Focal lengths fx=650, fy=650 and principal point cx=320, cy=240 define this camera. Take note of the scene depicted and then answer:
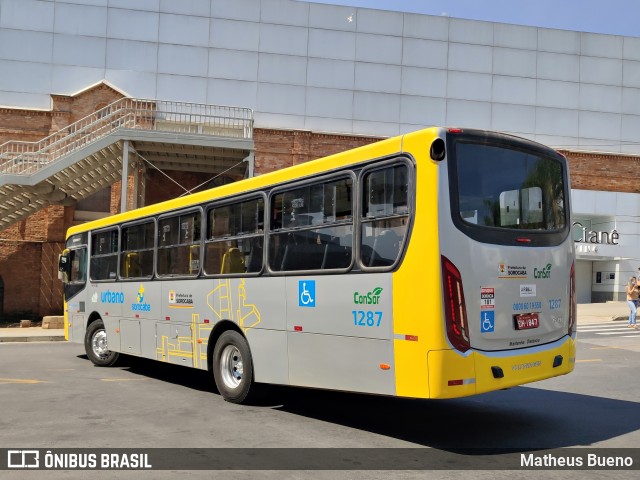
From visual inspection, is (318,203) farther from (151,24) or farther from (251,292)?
(151,24)

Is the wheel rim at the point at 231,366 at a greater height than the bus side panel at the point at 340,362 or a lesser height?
lesser

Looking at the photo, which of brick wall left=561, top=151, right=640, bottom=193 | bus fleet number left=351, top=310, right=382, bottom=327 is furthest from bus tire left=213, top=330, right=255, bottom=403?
brick wall left=561, top=151, right=640, bottom=193

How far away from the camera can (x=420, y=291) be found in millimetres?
6316

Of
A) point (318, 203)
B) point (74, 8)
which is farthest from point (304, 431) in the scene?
point (74, 8)

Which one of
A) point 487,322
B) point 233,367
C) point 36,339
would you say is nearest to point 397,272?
point 487,322

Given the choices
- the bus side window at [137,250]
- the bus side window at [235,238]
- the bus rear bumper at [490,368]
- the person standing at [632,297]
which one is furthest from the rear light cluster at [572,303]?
the person standing at [632,297]

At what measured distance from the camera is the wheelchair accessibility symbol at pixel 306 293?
7684mm

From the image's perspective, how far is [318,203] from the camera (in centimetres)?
778

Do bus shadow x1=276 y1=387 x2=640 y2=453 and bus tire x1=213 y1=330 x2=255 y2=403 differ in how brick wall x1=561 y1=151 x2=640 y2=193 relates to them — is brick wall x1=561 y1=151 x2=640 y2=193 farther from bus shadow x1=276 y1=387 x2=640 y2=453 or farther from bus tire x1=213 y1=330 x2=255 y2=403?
bus tire x1=213 y1=330 x2=255 y2=403

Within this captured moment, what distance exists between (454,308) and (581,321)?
19.2 m

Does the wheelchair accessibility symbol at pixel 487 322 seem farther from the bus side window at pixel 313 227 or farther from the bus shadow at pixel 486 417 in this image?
the bus side window at pixel 313 227

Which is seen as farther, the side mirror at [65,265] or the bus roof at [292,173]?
the side mirror at [65,265]

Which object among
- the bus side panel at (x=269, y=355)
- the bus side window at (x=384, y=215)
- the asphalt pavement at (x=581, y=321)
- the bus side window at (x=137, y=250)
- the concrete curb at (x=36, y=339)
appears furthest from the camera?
the asphalt pavement at (x=581, y=321)

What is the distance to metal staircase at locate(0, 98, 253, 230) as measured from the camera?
21688mm
